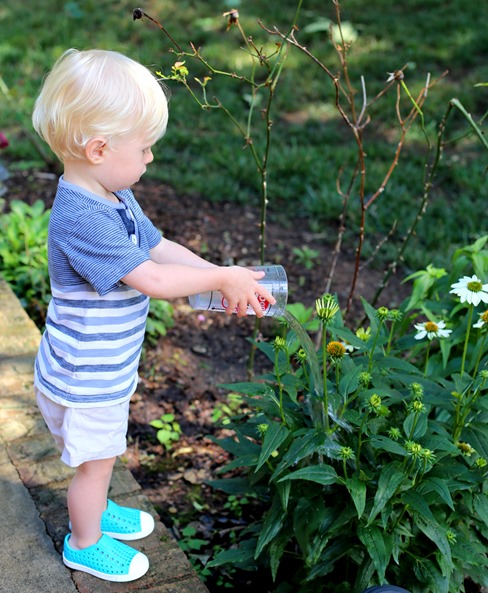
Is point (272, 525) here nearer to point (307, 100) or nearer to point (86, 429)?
point (86, 429)

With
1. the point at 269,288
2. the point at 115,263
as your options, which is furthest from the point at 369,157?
the point at 115,263

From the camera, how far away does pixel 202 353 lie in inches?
148

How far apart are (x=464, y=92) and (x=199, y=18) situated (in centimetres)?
314

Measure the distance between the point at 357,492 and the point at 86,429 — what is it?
0.71 metres

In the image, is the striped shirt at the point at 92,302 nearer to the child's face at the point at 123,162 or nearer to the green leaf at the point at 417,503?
the child's face at the point at 123,162

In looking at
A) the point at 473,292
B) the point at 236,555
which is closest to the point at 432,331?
the point at 473,292

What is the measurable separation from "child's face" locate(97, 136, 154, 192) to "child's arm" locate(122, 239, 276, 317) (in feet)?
0.72

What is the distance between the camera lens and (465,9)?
7.89m

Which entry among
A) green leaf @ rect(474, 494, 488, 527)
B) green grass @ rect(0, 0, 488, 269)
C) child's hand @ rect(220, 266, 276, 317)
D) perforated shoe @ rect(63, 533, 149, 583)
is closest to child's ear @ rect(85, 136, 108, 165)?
child's hand @ rect(220, 266, 276, 317)

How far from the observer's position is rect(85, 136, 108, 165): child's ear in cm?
186

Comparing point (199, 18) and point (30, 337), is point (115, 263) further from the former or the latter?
point (199, 18)

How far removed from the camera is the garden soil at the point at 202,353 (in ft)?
9.69

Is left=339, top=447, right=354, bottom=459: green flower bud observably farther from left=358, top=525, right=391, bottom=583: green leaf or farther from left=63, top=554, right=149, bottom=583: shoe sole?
left=63, top=554, right=149, bottom=583: shoe sole

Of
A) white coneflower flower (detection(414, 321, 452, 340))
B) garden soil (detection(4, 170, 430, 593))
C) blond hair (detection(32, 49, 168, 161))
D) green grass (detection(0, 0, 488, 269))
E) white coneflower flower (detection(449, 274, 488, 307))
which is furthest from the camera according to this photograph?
green grass (detection(0, 0, 488, 269))
